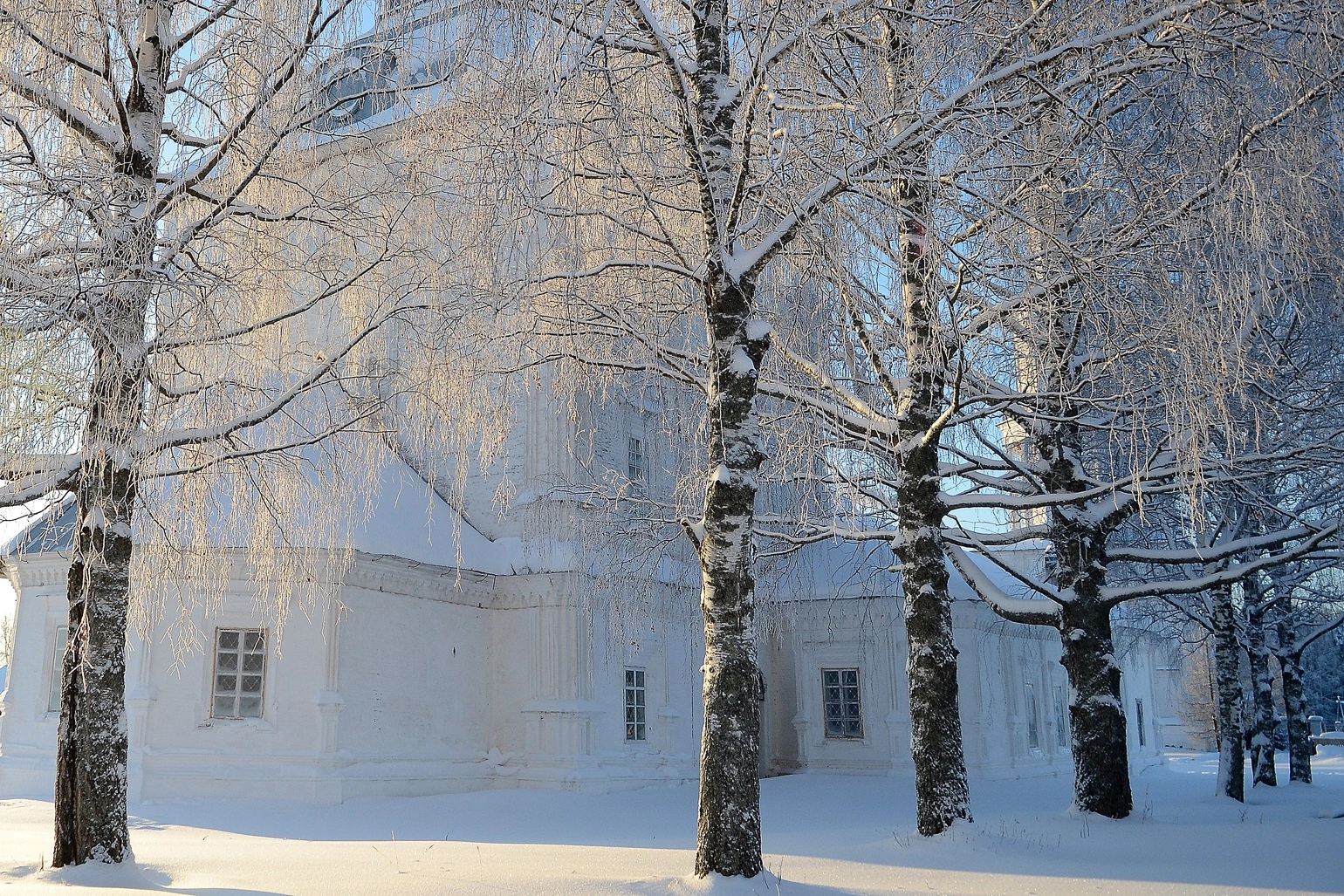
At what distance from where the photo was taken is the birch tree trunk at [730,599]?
671 cm

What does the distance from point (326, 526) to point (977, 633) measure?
17.7m

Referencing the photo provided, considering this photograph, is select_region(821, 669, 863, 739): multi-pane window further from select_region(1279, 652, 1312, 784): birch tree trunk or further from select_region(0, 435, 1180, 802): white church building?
select_region(1279, 652, 1312, 784): birch tree trunk

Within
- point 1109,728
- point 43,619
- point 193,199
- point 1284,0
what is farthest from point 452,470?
point 1284,0

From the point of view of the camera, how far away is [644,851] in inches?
360

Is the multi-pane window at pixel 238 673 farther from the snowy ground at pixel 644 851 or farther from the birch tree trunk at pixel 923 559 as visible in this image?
the birch tree trunk at pixel 923 559

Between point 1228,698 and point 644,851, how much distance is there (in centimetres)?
983

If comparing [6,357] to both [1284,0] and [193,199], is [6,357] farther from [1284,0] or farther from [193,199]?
[1284,0]

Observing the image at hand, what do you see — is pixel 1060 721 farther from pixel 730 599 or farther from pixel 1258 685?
pixel 730 599

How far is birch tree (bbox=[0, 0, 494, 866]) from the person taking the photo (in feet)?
22.9

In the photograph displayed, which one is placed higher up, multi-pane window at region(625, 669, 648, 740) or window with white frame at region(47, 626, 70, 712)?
window with white frame at region(47, 626, 70, 712)

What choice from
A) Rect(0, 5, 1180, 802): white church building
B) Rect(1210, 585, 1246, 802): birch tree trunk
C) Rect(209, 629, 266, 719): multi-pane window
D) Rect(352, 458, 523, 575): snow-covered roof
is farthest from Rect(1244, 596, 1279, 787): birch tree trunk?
Rect(209, 629, 266, 719): multi-pane window

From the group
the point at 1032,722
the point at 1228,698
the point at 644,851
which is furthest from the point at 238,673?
the point at 1032,722

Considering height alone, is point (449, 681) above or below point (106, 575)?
below

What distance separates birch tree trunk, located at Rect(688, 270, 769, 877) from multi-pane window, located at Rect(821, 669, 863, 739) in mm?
15978
